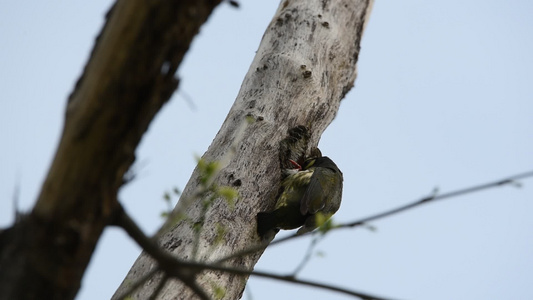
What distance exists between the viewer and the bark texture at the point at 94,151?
1.61 meters

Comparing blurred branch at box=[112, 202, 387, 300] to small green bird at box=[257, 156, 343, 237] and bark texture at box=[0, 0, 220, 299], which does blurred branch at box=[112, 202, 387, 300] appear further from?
small green bird at box=[257, 156, 343, 237]

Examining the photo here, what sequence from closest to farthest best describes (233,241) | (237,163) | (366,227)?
(366,227) → (233,241) → (237,163)

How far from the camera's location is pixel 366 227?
189 centimetres

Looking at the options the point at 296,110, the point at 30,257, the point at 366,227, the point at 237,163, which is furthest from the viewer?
the point at 296,110

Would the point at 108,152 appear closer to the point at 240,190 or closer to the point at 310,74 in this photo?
the point at 240,190

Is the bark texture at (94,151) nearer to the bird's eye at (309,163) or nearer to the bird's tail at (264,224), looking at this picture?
the bird's tail at (264,224)

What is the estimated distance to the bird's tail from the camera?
11.9 feet

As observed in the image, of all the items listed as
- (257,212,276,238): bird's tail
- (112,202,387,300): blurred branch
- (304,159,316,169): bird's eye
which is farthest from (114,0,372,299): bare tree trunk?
(112,202,387,300): blurred branch

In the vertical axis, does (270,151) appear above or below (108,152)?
below

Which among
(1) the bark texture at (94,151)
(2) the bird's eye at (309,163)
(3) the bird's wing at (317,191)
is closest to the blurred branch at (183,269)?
(1) the bark texture at (94,151)

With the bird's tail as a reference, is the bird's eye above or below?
below

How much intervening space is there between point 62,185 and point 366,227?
85cm

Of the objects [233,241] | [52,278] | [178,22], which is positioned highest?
[178,22]

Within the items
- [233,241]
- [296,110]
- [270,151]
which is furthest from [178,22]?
[296,110]
